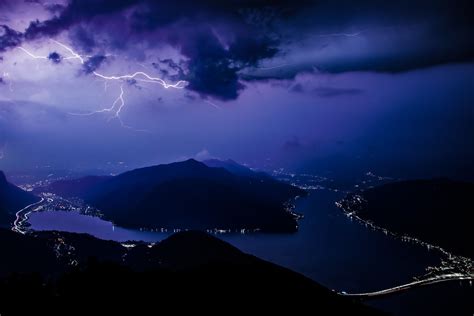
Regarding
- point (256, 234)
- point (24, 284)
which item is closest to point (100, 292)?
point (24, 284)

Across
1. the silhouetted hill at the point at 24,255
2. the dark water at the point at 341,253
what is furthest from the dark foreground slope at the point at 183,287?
the dark water at the point at 341,253

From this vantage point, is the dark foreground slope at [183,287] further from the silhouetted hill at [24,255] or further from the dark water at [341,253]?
the dark water at [341,253]

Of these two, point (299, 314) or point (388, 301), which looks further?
point (388, 301)

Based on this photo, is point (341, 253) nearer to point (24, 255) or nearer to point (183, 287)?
point (183, 287)

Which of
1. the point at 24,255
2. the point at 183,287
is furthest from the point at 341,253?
the point at 24,255

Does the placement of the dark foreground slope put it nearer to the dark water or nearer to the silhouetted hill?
the silhouetted hill

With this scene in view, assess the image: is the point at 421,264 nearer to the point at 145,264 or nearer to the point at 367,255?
the point at 367,255

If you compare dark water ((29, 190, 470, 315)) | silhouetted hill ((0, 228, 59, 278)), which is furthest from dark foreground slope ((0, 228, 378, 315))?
dark water ((29, 190, 470, 315))
